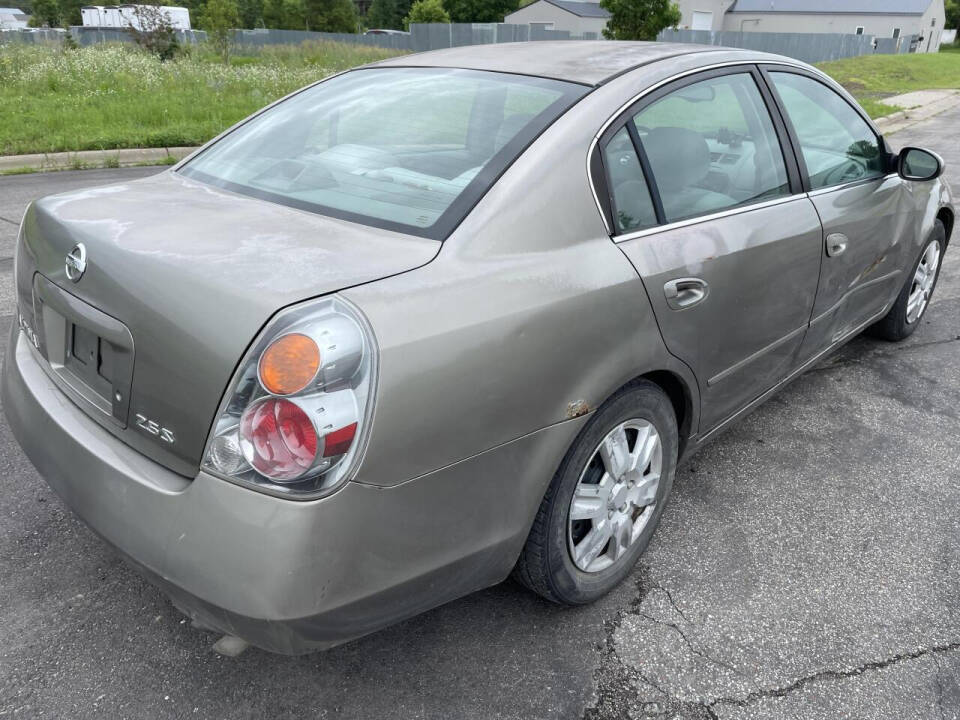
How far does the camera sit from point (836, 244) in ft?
10.2

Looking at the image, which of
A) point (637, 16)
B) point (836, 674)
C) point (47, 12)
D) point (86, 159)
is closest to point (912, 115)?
point (637, 16)

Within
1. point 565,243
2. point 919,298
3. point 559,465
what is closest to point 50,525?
point 559,465

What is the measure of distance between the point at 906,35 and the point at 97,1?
215 feet

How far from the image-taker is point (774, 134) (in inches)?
117

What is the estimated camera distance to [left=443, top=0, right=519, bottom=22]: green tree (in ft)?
231

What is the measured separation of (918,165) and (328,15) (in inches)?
2543

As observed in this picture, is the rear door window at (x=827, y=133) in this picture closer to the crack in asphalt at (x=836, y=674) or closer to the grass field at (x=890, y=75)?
the crack in asphalt at (x=836, y=674)

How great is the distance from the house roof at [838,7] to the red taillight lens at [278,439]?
217 feet

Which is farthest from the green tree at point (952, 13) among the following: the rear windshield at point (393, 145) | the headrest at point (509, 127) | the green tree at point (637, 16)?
the headrest at point (509, 127)

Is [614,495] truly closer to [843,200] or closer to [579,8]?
[843,200]

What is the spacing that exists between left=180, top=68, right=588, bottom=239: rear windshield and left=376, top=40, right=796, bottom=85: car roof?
7 cm

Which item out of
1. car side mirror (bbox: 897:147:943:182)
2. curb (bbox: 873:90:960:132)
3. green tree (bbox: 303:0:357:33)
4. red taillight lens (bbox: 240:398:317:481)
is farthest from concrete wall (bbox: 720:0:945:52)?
red taillight lens (bbox: 240:398:317:481)

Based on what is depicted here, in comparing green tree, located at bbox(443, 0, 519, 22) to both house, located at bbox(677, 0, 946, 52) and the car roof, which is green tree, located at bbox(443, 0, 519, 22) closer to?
house, located at bbox(677, 0, 946, 52)

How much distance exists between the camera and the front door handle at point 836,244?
3064 mm
